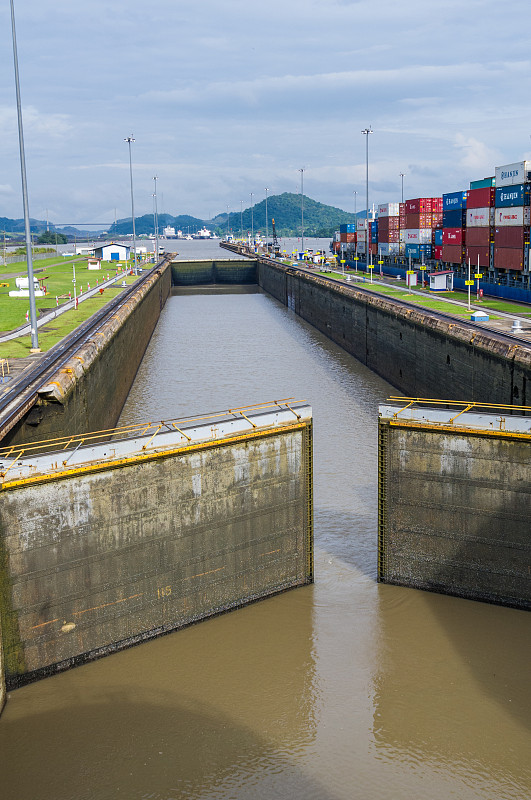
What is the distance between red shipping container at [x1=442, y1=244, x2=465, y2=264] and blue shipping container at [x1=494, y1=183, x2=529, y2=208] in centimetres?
843

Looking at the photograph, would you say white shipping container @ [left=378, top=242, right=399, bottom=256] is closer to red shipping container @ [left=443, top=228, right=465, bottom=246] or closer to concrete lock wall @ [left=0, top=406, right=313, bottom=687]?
red shipping container @ [left=443, top=228, right=465, bottom=246]

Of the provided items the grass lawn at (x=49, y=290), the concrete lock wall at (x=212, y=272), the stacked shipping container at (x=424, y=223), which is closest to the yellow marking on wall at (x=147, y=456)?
the grass lawn at (x=49, y=290)

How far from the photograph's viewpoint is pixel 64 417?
24.8 metres

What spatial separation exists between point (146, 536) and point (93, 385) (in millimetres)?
14706

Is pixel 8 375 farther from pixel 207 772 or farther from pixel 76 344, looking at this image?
pixel 207 772

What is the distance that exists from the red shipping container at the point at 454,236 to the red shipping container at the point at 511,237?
8.77 metres

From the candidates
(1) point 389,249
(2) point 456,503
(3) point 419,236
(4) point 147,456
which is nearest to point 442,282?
(3) point 419,236

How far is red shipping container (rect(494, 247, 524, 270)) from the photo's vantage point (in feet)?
178

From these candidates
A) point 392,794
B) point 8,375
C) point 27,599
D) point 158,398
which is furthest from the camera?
point 158,398

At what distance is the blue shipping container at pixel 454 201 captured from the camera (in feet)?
225

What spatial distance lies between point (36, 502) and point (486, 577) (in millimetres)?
11193

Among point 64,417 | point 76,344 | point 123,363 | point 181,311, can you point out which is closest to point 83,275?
point 181,311

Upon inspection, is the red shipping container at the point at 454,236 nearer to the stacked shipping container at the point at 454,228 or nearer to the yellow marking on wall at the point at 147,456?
the stacked shipping container at the point at 454,228

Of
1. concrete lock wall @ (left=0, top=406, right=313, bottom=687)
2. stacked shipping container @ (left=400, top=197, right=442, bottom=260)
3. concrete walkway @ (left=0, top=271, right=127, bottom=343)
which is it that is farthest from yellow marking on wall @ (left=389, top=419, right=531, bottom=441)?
stacked shipping container @ (left=400, top=197, right=442, bottom=260)
